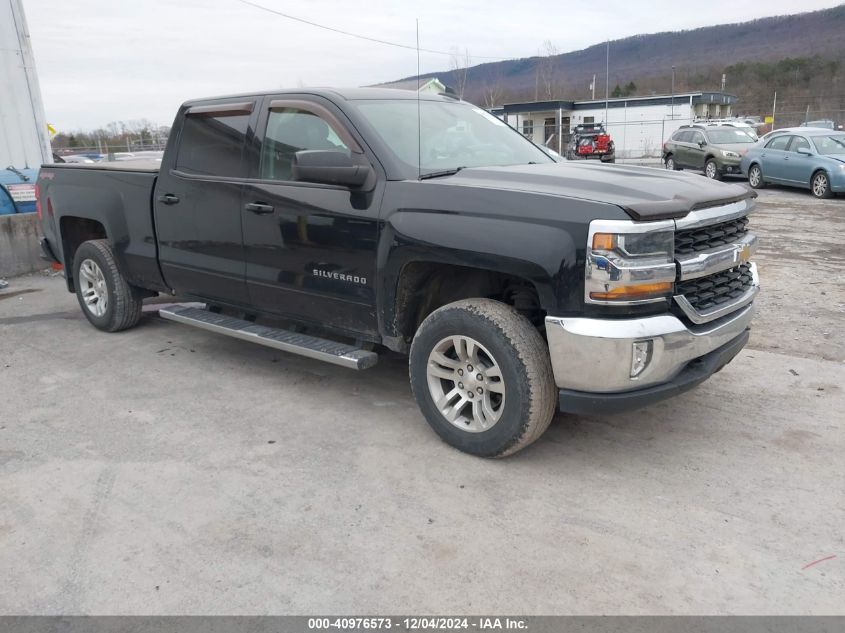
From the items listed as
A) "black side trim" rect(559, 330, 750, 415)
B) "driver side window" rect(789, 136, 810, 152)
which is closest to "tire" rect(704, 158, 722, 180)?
"driver side window" rect(789, 136, 810, 152)

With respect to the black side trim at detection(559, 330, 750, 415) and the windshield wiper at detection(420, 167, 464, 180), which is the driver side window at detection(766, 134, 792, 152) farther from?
the black side trim at detection(559, 330, 750, 415)

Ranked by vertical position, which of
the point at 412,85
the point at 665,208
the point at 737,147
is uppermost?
the point at 412,85

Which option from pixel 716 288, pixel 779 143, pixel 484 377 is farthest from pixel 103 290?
pixel 779 143

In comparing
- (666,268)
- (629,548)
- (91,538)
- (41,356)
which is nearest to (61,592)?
(91,538)

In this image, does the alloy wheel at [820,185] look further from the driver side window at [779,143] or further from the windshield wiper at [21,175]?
the windshield wiper at [21,175]

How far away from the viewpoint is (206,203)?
4812mm

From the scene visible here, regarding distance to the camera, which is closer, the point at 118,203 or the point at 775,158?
the point at 118,203

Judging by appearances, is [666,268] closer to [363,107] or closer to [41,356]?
[363,107]

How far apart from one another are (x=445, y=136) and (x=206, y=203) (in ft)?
5.74

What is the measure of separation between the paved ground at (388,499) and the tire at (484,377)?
202 mm

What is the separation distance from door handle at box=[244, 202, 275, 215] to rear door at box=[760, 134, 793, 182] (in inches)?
591

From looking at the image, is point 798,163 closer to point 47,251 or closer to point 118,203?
point 118,203

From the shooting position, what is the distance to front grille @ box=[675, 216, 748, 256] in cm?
333

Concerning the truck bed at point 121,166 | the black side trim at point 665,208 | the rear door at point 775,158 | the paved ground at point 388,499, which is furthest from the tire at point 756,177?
the truck bed at point 121,166
